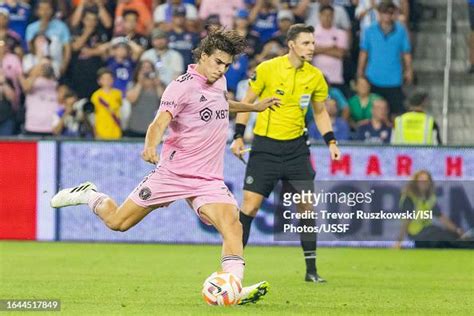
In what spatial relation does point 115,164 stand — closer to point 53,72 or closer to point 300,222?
point 53,72

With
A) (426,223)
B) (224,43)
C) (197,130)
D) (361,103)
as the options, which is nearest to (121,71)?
(361,103)

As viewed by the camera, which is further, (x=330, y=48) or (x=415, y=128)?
(x=330, y=48)

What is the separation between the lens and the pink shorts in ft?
33.4

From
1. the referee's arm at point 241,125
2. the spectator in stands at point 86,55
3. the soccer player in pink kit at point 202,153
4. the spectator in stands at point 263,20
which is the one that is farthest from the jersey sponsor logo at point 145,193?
the spectator in stands at point 263,20

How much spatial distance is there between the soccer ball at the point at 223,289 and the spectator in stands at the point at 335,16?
10.1m

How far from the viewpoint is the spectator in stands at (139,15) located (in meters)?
19.9

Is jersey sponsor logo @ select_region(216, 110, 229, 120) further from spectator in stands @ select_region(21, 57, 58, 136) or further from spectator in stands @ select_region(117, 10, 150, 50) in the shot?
spectator in stands @ select_region(117, 10, 150, 50)

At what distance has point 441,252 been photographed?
16750 millimetres

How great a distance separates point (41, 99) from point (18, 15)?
1.83m

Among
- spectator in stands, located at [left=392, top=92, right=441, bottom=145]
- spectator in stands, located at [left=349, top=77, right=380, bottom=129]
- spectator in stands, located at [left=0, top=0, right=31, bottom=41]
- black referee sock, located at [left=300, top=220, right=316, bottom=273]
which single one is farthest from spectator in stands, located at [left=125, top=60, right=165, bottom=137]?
black referee sock, located at [left=300, top=220, right=316, bottom=273]

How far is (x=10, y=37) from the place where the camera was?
1981 centimetres

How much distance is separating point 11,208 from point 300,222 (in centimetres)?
603

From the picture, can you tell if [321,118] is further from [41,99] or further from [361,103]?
[41,99]

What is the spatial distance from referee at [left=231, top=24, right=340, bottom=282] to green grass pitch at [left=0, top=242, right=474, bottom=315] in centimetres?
86
